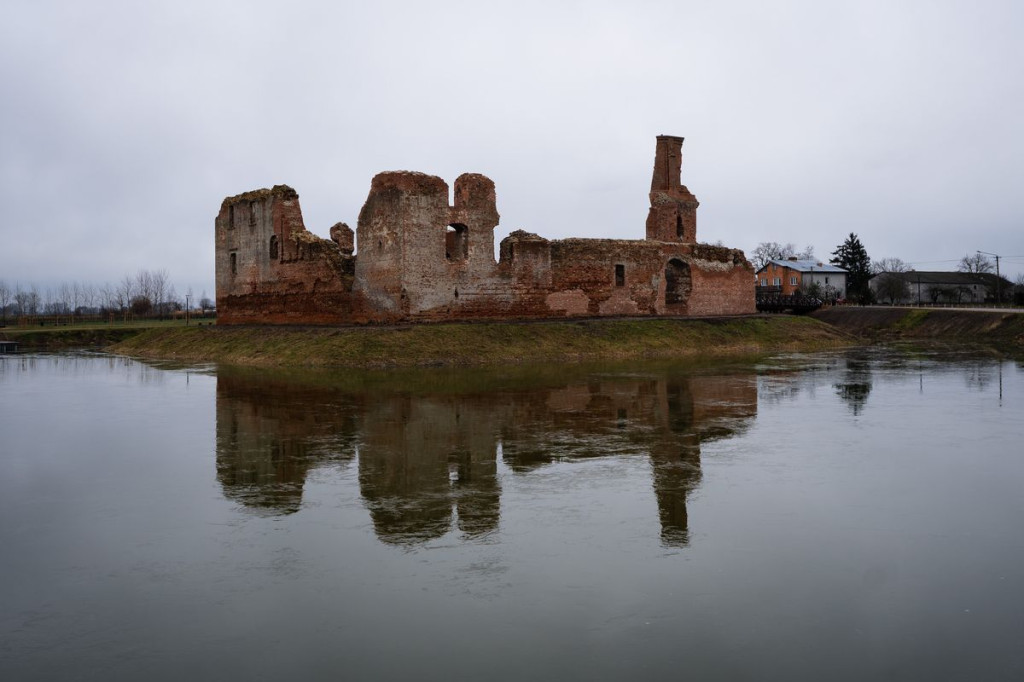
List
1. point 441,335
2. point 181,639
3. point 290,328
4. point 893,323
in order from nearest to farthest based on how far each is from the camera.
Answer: point 181,639 < point 441,335 < point 290,328 < point 893,323

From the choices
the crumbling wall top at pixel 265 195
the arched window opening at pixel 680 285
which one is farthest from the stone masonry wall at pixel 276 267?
the arched window opening at pixel 680 285

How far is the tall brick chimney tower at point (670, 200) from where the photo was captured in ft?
123

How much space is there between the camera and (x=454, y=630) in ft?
16.3

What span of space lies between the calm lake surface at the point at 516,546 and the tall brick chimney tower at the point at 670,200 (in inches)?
970

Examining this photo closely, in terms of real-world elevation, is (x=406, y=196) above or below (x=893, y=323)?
above

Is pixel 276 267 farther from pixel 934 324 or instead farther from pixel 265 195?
pixel 934 324

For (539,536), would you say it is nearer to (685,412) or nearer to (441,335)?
(685,412)

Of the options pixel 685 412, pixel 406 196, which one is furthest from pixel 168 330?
pixel 685 412

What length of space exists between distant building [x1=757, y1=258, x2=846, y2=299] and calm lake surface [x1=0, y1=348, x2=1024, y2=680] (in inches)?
2434

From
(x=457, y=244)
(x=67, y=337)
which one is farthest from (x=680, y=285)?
(x=67, y=337)

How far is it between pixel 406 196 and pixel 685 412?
626 inches

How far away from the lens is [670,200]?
37438mm

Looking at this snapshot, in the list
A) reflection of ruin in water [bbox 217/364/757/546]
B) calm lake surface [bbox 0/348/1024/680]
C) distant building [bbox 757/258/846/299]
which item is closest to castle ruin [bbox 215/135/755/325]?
reflection of ruin in water [bbox 217/364/757/546]

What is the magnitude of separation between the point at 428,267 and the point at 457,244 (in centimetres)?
214
